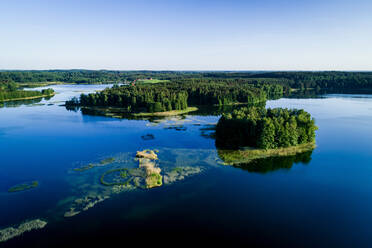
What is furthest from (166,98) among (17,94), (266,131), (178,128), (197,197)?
(17,94)

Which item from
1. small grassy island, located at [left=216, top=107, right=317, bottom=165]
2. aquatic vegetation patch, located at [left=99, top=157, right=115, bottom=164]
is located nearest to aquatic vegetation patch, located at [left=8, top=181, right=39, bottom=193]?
aquatic vegetation patch, located at [left=99, top=157, right=115, bottom=164]

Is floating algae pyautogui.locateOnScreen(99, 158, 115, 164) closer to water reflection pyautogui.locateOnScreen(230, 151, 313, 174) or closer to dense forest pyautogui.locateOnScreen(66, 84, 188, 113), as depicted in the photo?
water reflection pyautogui.locateOnScreen(230, 151, 313, 174)

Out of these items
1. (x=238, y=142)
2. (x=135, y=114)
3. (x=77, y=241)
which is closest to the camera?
(x=77, y=241)

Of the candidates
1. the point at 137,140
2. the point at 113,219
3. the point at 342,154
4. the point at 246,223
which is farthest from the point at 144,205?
the point at 342,154

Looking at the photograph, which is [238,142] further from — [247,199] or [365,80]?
[365,80]

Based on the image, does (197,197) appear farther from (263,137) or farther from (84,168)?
(263,137)

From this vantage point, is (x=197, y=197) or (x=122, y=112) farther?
(x=122, y=112)
